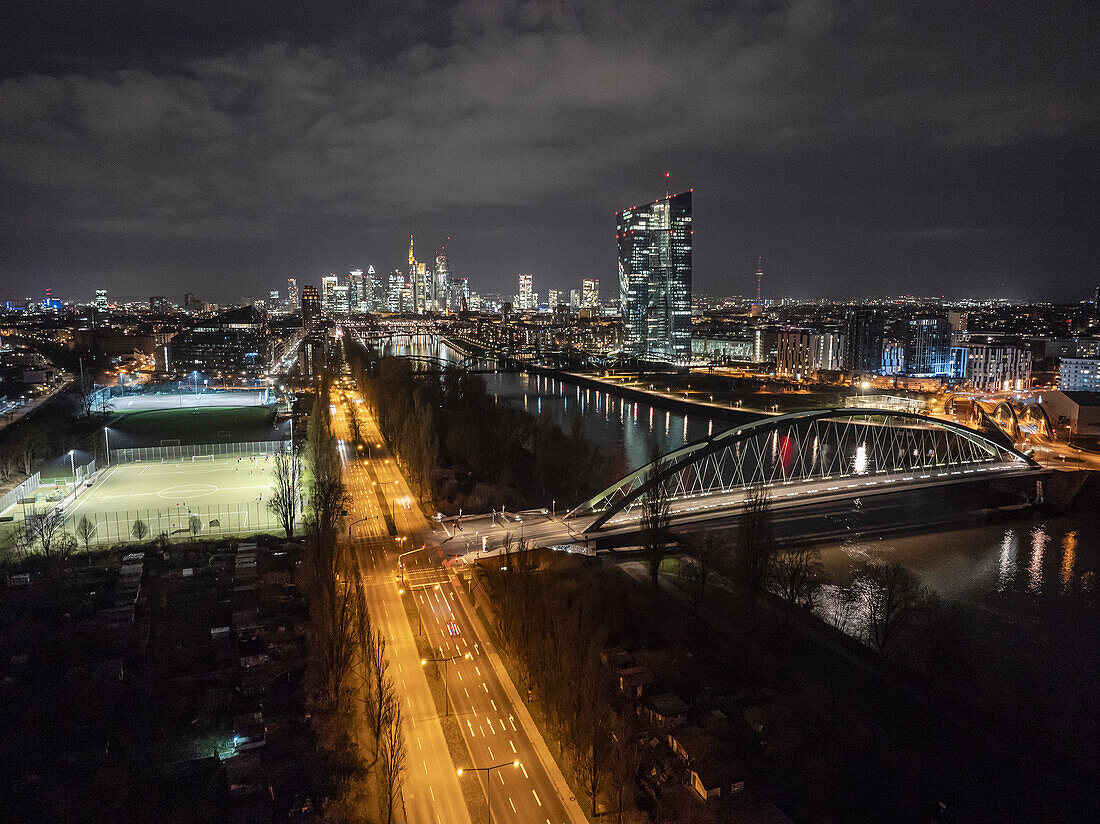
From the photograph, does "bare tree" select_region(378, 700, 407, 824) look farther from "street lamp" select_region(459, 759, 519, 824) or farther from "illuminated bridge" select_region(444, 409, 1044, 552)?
"illuminated bridge" select_region(444, 409, 1044, 552)

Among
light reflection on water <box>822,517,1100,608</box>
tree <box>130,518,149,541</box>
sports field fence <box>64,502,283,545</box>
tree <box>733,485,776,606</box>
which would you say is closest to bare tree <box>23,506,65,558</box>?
sports field fence <box>64,502,283,545</box>

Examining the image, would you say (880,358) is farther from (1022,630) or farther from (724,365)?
(1022,630)

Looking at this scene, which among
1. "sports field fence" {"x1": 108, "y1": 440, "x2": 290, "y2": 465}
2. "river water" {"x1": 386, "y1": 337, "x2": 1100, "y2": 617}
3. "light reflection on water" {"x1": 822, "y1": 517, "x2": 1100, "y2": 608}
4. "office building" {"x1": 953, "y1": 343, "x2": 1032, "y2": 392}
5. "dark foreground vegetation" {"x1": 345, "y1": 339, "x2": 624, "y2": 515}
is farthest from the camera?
"office building" {"x1": 953, "y1": 343, "x2": 1032, "y2": 392}

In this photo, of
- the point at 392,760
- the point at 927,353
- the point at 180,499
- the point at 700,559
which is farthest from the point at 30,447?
the point at 927,353

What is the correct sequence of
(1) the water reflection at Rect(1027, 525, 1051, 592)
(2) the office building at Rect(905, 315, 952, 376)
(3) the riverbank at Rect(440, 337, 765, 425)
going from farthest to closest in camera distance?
(2) the office building at Rect(905, 315, 952, 376) → (3) the riverbank at Rect(440, 337, 765, 425) → (1) the water reflection at Rect(1027, 525, 1051, 592)

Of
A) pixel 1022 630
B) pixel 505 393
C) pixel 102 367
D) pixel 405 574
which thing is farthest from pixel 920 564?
pixel 102 367

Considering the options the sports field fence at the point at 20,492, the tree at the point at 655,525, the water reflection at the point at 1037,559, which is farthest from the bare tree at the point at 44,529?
the water reflection at the point at 1037,559
